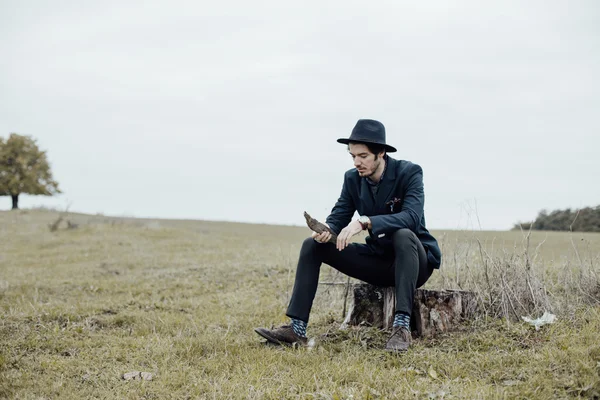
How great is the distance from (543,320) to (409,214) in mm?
1589

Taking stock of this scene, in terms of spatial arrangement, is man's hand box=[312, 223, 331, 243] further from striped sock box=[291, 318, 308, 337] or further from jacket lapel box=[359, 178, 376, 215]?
striped sock box=[291, 318, 308, 337]

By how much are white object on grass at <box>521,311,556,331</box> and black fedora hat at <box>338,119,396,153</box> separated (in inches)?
81.1

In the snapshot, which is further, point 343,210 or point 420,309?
point 343,210

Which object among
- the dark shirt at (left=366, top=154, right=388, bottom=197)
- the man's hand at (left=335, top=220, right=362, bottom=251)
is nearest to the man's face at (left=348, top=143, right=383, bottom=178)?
the dark shirt at (left=366, top=154, right=388, bottom=197)

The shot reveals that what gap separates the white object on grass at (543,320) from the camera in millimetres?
5105

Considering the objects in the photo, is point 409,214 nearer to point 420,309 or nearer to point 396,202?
point 396,202

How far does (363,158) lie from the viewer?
504cm

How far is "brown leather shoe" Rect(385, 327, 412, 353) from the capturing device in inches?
187

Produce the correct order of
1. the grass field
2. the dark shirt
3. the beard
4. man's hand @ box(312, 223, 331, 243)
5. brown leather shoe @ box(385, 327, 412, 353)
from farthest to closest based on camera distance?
the dark shirt, the beard, man's hand @ box(312, 223, 331, 243), brown leather shoe @ box(385, 327, 412, 353), the grass field

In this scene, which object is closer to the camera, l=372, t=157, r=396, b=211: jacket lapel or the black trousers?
the black trousers

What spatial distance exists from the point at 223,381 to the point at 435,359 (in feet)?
5.49

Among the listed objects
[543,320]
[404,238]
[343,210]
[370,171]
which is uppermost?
[370,171]

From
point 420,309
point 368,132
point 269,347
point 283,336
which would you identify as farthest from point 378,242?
point 269,347

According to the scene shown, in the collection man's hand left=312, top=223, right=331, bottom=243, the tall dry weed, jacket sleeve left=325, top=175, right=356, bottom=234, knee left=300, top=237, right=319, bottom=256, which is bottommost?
the tall dry weed
